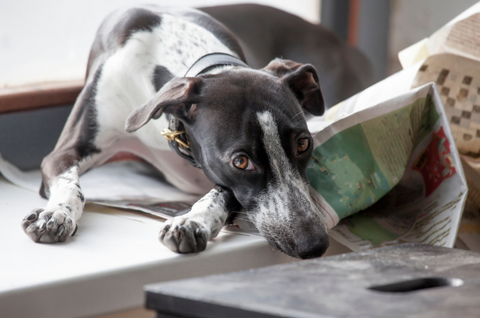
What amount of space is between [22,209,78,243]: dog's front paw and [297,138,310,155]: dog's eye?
1.75 ft

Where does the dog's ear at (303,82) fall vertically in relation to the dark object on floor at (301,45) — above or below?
above

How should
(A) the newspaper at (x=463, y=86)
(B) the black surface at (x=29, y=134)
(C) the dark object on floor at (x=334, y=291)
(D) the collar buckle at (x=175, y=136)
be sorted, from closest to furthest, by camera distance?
(C) the dark object on floor at (x=334, y=291), (D) the collar buckle at (x=175, y=136), (A) the newspaper at (x=463, y=86), (B) the black surface at (x=29, y=134)

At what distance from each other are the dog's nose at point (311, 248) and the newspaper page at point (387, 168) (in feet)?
0.46

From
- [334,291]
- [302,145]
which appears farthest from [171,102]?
[334,291]

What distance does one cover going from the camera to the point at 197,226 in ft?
3.70

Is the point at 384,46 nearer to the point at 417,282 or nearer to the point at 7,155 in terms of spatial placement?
the point at 7,155

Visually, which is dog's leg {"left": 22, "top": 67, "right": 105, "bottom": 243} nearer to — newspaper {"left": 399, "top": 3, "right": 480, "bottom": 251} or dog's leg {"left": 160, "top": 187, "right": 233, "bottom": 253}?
dog's leg {"left": 160, "top": 187, "right": 233, "bottom": 253}

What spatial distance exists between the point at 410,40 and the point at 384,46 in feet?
0.49

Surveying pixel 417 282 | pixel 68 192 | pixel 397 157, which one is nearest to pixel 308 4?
pixel 397 157

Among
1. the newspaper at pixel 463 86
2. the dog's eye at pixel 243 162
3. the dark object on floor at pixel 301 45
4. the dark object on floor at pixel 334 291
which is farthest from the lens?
the dark object on floor at pixel 301 45

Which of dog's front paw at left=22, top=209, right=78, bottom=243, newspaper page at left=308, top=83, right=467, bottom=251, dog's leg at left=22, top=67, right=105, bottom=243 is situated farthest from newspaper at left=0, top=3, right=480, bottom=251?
dog's front paw at left=22, top=209, right=78, bottom=243

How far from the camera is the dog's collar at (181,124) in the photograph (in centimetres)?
134

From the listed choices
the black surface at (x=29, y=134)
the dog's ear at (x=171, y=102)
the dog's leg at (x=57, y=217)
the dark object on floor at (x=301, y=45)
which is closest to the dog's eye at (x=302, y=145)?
the dog's ear at (x=171, y=102)

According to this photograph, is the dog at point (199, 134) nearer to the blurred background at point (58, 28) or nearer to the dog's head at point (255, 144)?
the dog's head at point (255, 144)
